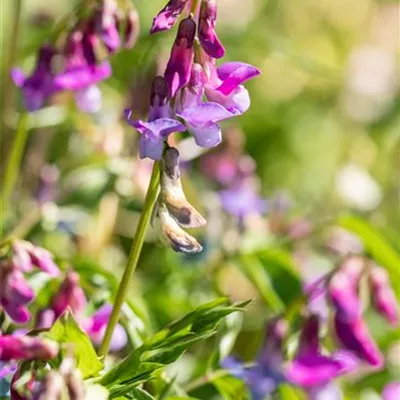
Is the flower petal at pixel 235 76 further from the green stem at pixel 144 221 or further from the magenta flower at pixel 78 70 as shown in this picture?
the magenta flower at pixel 78 70

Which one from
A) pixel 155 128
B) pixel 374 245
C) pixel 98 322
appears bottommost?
pixel 374 245

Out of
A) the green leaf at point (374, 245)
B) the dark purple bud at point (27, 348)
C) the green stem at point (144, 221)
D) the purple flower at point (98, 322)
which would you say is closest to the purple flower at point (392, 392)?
the green leaf at point (374, 245)

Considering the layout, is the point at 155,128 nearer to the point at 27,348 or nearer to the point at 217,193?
the point at 27,348

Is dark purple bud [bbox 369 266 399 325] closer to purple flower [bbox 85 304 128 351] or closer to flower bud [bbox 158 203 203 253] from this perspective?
purple flower [bbox 85 304 128 351]

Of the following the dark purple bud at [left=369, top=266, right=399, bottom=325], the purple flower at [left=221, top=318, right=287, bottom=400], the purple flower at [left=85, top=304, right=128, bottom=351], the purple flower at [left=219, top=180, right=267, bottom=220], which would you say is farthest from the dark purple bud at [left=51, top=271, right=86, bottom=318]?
the purple flower at [left=219, top=180, right=267, bottom=220]

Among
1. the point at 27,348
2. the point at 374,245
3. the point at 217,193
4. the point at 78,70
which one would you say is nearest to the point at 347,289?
the point at 374,245

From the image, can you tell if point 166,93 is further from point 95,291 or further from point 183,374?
point 183,374
